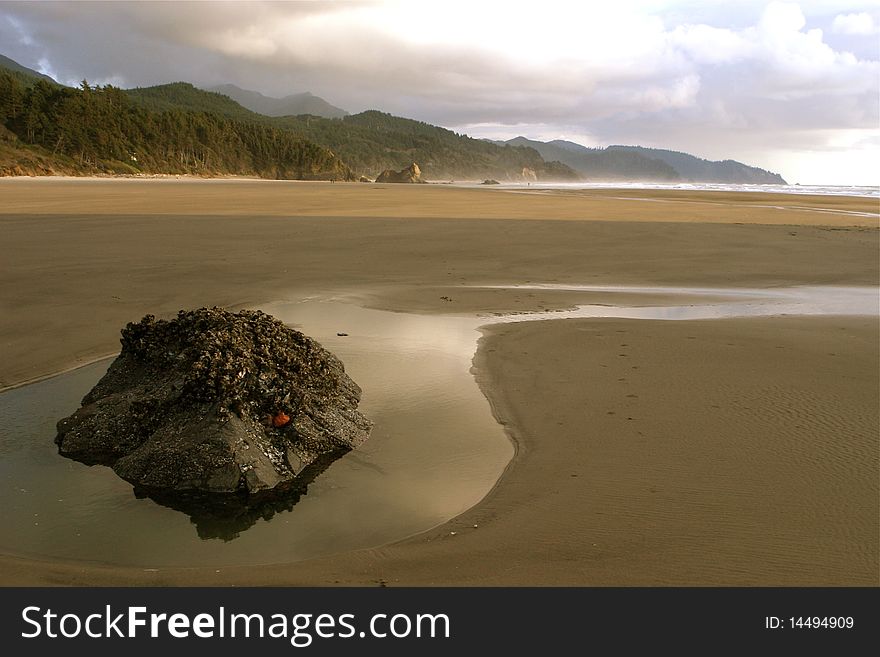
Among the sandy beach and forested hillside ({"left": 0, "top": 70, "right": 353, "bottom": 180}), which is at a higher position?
forested hillside ({"left": 0, "top": 70, "right": 353, "bottom": 180})

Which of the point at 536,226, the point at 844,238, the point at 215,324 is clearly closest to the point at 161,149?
the point at 536,226

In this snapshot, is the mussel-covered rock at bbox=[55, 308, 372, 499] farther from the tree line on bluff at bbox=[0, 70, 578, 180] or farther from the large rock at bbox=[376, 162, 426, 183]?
the large rock at bbox=[376, 162, 426, 183]

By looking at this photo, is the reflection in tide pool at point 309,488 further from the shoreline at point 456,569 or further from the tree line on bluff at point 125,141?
the tree line on bluff at point 125,141

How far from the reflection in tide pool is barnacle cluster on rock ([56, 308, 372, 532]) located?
0.15m

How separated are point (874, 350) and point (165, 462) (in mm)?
6450

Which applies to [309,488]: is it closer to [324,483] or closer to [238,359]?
[324,483]

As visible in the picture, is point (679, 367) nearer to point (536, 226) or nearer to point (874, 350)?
point (874, 350)

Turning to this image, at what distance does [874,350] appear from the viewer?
6570mm

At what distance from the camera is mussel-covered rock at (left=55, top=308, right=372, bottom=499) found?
12.2 ft

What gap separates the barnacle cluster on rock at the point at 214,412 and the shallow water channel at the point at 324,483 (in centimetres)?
15

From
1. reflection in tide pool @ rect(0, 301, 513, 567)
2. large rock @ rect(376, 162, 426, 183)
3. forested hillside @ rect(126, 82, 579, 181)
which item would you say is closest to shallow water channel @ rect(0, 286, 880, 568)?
reflection in tide pool @ rect(0, 301, 513, 567)

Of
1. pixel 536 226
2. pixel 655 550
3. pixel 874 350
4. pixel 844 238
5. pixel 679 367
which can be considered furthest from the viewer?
pixel 536 226

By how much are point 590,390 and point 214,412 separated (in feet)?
9.53

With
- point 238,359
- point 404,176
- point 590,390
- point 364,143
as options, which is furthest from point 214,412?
point 364,143
